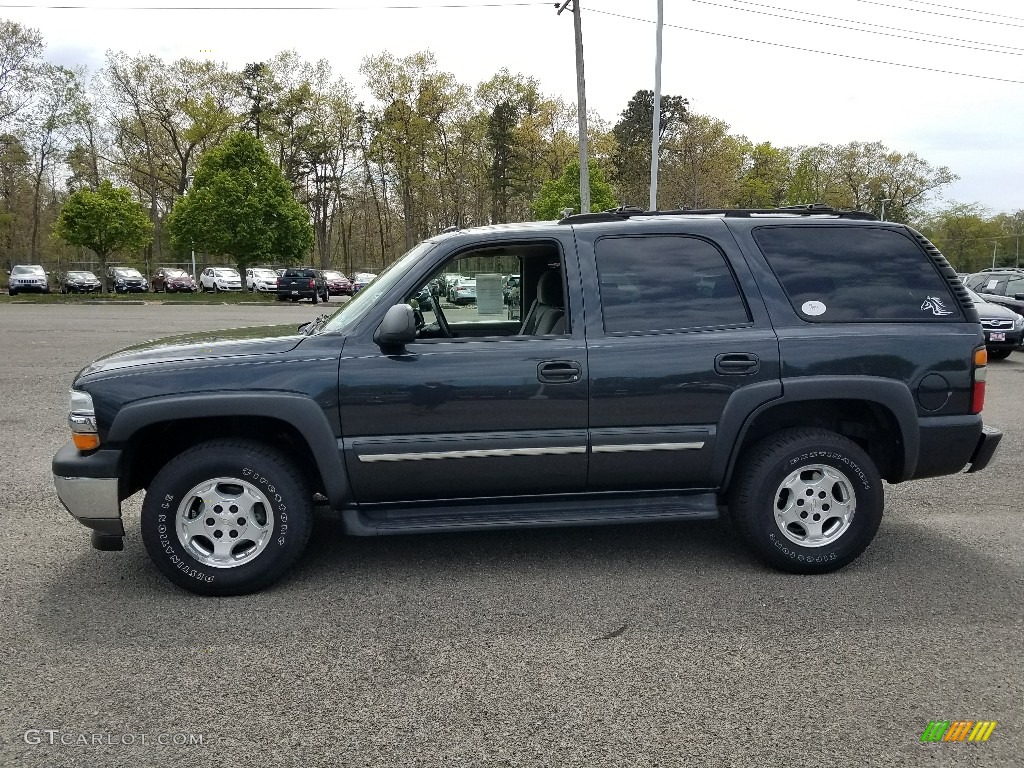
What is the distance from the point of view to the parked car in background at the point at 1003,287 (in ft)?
56.6

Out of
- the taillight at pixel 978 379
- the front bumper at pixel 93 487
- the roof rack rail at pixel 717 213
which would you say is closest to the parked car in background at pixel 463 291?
the roof rack rail at pixel 717 213

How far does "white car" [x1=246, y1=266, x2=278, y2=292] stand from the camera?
144 feet

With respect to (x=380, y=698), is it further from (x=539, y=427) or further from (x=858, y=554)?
(x=858, y=554)

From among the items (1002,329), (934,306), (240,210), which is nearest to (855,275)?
(934,306)

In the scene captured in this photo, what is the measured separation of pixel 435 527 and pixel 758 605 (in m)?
1.67

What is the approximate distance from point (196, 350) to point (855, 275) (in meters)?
3.65

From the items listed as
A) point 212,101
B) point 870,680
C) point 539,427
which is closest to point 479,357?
point 539,427

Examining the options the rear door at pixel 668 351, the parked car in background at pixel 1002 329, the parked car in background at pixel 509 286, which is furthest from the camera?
the parked car in background at pixel 1002 329

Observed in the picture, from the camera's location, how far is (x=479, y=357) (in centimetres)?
426

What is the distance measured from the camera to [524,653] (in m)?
3.59

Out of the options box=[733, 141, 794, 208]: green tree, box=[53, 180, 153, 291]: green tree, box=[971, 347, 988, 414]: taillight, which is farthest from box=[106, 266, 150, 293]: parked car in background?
box=[733, 141, 794, 208]: green tree

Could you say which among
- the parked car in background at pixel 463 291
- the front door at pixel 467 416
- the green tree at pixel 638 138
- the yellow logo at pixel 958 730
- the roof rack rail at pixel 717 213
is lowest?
the yellow logo at pixel 958 730

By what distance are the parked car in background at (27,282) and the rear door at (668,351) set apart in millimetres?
44630

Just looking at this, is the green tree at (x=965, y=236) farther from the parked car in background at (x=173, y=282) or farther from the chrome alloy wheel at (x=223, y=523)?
the chrome alloy wheel at (x=223, y=523)
